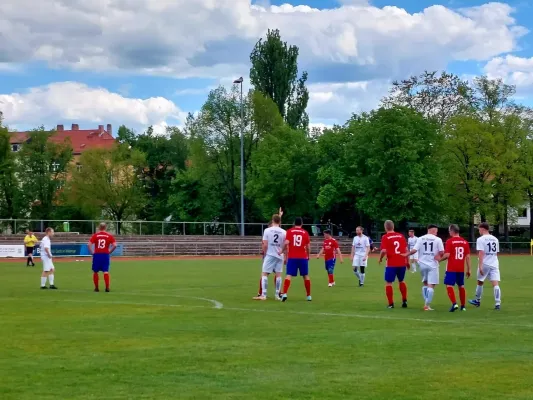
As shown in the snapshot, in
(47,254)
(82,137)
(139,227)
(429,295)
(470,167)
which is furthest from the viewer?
(82,137)

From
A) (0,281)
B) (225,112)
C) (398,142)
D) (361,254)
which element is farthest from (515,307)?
(225,112)

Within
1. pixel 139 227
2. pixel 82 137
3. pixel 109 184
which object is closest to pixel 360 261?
pixel 139 227

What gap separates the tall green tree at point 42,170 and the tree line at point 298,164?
111mm

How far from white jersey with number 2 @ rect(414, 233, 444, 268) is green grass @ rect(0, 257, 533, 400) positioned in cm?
117

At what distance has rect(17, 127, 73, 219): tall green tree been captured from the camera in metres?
86.4

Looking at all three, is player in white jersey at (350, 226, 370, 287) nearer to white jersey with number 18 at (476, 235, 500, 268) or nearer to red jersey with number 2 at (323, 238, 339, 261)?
red jersey with number 2 at (323, 238, 339, 261)

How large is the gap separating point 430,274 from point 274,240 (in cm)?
411

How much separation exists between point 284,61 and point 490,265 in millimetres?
68467

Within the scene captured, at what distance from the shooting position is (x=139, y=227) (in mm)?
67250

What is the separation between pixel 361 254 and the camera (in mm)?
28797

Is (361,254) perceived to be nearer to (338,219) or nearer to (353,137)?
(353,137)

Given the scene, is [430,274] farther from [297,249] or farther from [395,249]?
[297,249]

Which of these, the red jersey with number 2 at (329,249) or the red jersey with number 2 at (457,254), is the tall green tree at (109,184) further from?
the red jersey with number 2 at (457,254)

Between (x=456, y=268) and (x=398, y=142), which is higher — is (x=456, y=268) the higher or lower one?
the lower one
